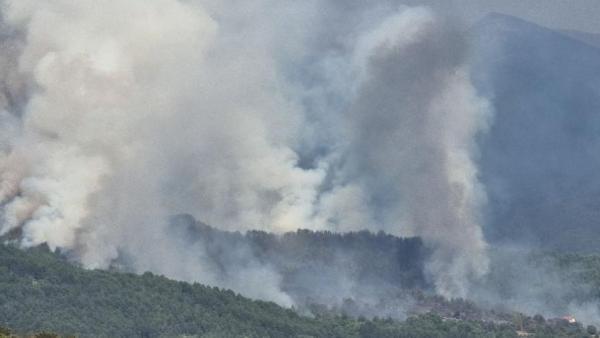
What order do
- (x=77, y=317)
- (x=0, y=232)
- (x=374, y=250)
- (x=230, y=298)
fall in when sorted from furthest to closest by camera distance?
(x=374, y=250), (x=0, y=232), (x=230, y=298), (x=77, y=317)

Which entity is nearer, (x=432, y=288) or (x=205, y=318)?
(x=205, y=318)

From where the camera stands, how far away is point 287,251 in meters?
157

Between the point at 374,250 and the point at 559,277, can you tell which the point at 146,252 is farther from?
the point at 559,277

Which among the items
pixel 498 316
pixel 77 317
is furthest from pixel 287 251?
pixel 77 317

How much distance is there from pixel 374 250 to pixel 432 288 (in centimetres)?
683

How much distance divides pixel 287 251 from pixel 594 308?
1943 centimetres

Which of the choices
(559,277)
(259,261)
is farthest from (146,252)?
(559,277)

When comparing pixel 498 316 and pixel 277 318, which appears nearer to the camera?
pixel 277 318

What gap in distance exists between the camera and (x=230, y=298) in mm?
139375

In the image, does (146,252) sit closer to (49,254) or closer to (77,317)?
(49,254)

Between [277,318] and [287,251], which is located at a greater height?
[287,251]

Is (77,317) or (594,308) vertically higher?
(594,308)

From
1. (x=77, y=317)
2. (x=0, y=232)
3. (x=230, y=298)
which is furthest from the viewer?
(x=0, y=232)

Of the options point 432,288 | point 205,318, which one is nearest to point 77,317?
point 205,318
